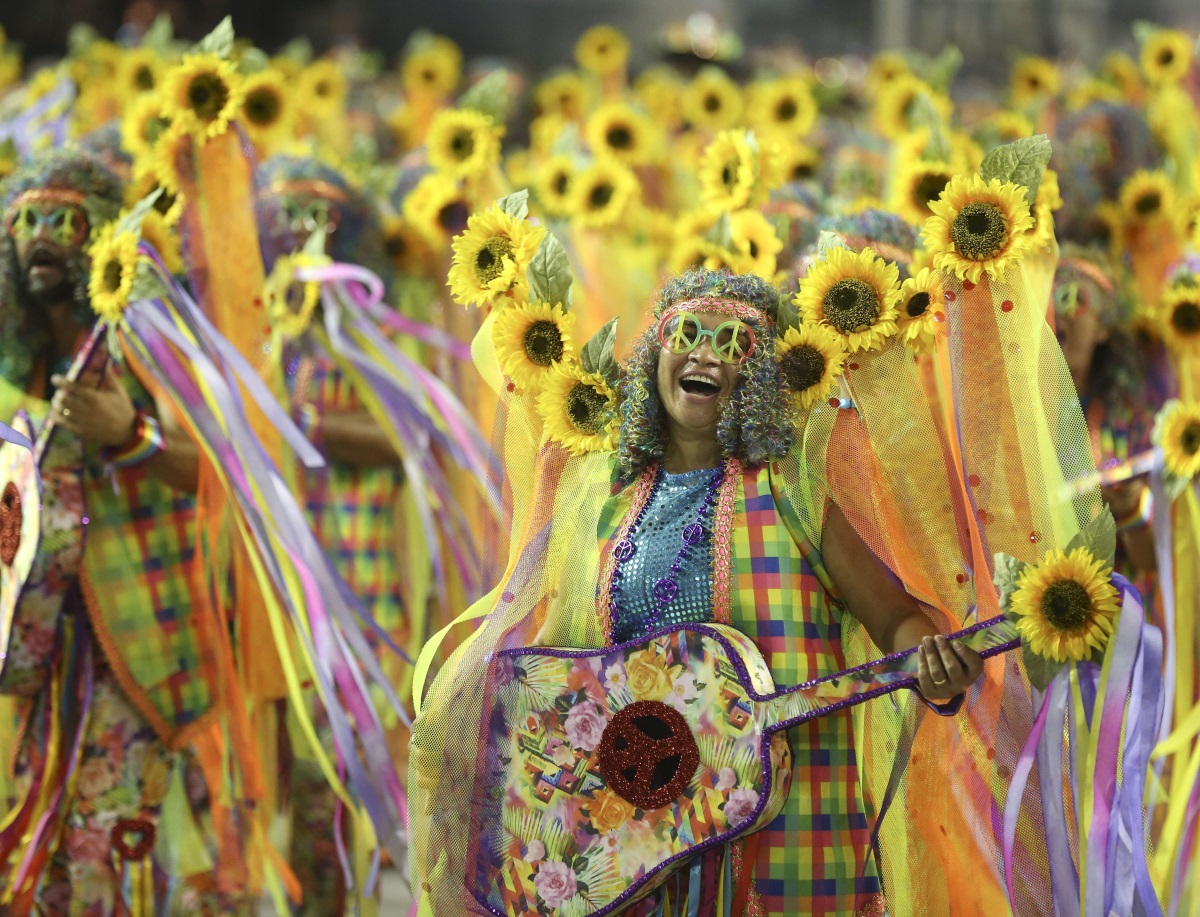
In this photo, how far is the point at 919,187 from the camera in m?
4.62

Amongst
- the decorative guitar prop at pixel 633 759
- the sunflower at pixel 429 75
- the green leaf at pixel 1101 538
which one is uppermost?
the sunflower at pixel 429 75

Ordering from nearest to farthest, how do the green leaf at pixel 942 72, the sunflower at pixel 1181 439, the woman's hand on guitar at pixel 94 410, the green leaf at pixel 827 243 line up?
the green leaf at pixel 827 243
the woman's hand on guitar at pixel 94 410
the sunflower at pixel 1181 439
the green leaf at pixel 942 72

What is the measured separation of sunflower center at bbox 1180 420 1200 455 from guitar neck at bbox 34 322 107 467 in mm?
2637

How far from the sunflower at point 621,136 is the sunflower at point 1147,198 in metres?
1.75

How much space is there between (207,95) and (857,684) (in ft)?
7.90

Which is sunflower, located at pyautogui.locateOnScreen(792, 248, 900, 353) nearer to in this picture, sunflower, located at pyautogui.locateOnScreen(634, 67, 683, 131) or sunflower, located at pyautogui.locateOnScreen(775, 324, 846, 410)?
sunflower, located at pyautogui.locateOnScreen(775, 324, 846, 410)

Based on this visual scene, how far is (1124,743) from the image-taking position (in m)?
3.15

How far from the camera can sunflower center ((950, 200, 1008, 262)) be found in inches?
123

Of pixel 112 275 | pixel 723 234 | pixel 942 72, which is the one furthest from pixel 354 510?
pixel 942 72

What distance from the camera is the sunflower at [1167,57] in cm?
697

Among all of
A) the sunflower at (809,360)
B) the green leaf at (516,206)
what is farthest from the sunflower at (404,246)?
the sunflower at (809,360)

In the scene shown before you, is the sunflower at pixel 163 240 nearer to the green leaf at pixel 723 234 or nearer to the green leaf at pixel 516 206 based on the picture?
the green leaf at pixel 516 206

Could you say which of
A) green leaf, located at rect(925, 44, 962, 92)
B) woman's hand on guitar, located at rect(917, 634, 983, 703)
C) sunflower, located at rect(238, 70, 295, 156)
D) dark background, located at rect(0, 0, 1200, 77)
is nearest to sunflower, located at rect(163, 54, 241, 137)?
sunflower, located at rect(238, 70, 295, 156)

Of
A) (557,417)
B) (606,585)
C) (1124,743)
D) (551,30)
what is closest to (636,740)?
(606,585)
